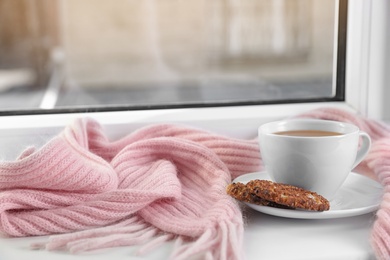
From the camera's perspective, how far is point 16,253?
42cm

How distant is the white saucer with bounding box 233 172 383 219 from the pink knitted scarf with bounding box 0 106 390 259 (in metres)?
0.01

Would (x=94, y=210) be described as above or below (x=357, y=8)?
below

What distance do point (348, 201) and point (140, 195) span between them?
8.2 inches

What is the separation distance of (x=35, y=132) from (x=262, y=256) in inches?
15.3

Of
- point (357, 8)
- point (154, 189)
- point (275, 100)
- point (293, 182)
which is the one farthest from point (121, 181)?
point (357, 8)

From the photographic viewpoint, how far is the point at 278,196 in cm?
46

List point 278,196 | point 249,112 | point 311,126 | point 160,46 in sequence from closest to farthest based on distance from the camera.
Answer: point 278,196 → point 311,126 → point 249,112 → point 160,46

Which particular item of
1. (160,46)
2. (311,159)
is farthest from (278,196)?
(160,46)

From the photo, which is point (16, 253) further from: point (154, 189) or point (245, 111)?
point (245, 111)

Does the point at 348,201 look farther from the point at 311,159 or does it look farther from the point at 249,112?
the point at 249,112

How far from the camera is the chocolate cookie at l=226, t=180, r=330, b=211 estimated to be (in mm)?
460

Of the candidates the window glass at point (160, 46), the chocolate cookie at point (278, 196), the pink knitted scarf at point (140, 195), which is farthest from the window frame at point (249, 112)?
the window glass at point (160, 46)

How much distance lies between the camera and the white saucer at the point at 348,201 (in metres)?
0.46

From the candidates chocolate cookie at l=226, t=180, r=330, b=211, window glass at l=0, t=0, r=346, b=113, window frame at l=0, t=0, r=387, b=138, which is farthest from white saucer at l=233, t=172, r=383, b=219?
window glass at l=0, t=0, r=346, b=113
